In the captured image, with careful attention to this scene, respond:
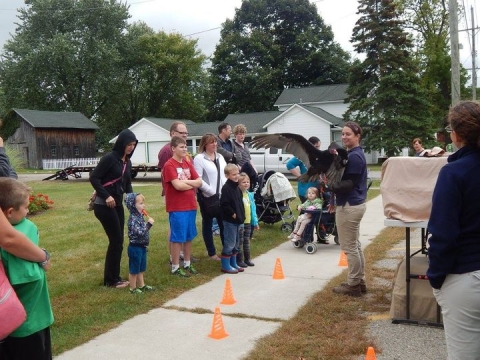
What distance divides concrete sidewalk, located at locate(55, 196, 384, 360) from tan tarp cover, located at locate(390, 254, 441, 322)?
108 centimetres

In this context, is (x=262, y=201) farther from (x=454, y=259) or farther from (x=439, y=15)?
(x=439, y=15)

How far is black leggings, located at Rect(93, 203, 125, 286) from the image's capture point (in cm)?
587

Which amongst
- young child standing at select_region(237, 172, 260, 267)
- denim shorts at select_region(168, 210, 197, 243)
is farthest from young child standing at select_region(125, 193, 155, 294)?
young child standing at select_region(237, 172, 260, 267)

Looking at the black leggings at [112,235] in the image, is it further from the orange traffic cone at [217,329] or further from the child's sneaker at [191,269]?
the orange traffic cone at [217,329]

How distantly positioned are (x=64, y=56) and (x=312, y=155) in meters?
54.5

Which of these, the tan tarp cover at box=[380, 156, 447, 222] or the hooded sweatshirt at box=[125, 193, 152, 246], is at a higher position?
the tan tarp cover at box=[380, 156, 447, 222]

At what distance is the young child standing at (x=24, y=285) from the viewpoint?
2643mm

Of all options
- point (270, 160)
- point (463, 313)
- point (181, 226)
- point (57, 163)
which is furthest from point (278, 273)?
point (57, 163)

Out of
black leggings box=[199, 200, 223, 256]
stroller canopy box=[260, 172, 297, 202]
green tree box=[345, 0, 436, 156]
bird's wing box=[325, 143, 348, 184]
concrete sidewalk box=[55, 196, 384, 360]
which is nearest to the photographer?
concrete sidewalk box=[55, 196, 384, 360]

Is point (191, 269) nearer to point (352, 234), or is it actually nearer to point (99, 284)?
point (99, 284)

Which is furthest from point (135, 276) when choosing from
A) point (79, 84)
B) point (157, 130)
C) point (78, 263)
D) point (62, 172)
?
point (79, 84)

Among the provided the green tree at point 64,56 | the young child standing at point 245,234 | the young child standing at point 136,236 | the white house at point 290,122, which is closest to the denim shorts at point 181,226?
the young child standing at point 136,236

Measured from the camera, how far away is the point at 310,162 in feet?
19.7

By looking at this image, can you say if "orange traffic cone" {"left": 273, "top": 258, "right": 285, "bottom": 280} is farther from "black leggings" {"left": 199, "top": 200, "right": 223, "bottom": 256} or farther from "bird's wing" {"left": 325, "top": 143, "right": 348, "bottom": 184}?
"bird's wing" {"left": 325, "top": 143, "right": 348, "bottom": 184}
